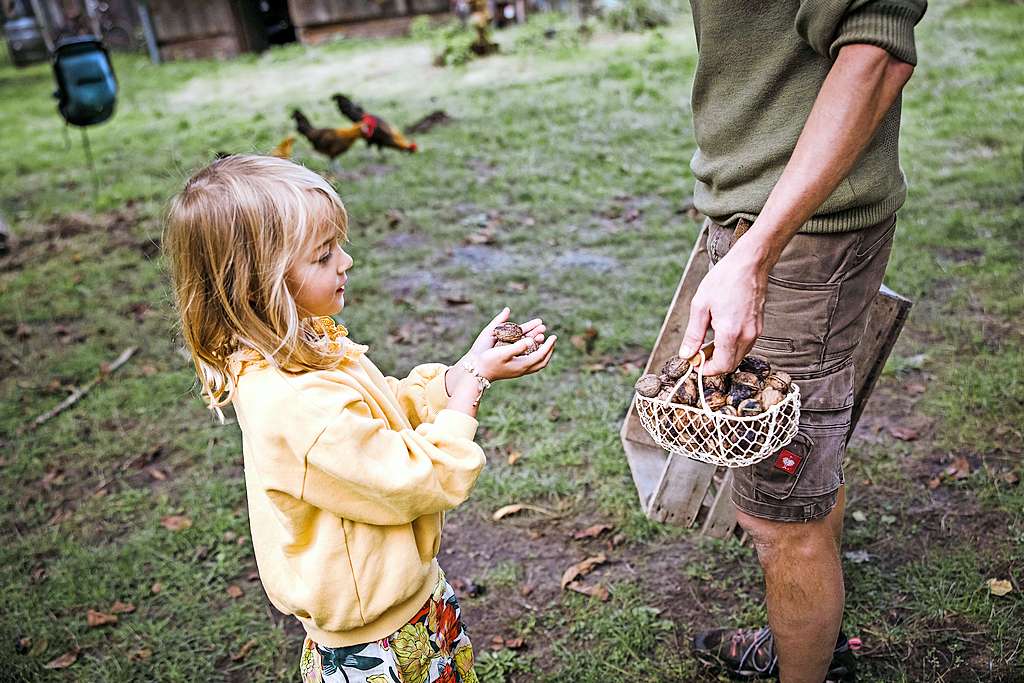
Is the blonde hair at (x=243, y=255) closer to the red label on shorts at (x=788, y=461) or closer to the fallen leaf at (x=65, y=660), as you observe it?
the red label on shorts at (x=788, y=461)

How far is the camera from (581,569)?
9.81 ft

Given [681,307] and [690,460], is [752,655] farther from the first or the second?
[681,307]

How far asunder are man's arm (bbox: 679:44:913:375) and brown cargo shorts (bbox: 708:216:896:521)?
22 cm

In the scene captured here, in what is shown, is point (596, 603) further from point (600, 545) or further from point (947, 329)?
point (947, 329)

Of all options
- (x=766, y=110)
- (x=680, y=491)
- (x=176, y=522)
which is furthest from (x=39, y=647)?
(x=766, y=110)

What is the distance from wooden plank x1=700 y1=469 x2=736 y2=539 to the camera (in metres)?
2.79

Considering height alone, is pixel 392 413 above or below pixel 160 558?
above

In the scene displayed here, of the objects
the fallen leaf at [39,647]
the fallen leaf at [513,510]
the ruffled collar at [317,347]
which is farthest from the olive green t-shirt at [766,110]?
the fallen leaf at [39,647]

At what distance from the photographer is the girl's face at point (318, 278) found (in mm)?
1645

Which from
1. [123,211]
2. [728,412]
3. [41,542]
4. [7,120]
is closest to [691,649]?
[728,412]

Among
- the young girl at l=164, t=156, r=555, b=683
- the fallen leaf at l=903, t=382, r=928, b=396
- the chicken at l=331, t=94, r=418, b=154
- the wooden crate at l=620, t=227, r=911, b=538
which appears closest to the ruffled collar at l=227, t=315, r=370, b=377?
the young girl at l=164, t=156, r=555, b=683

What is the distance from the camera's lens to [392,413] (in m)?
1.77

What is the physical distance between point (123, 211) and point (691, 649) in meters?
6.55

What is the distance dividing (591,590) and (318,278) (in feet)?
5.49
